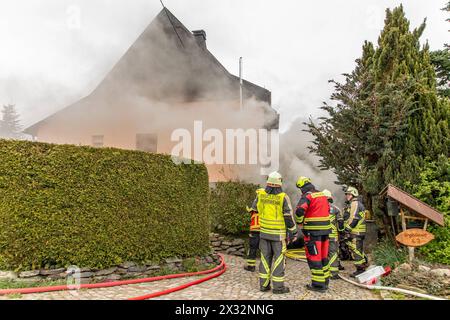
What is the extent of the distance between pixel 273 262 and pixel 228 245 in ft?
14.4

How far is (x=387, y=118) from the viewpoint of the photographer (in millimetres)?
7555

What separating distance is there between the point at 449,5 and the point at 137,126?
13963 millimetres

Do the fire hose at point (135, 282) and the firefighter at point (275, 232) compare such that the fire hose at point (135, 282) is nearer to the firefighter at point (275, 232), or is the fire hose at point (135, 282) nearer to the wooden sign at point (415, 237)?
the firefighter at point (275, 232)

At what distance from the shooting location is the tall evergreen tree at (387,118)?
7184mm

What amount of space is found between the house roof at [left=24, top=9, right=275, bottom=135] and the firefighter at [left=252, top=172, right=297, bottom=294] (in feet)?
34.2

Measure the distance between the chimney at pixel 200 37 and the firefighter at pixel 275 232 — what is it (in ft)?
50.0

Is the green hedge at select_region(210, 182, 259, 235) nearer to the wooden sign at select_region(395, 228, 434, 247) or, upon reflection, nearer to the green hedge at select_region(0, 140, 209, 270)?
the green hedge at select_region(0, 140, 209, 270)

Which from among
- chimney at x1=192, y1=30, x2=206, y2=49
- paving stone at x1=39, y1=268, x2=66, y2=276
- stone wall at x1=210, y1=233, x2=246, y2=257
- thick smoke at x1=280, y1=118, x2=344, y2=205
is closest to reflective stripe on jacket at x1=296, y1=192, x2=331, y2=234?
paving stone at x1=39, y1=268, x2=66, y2=276

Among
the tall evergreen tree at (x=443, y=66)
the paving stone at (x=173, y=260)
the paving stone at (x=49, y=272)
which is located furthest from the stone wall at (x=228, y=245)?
the tall evergreen tree at (x=443, y=66)

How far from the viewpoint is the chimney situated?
60.6 ft

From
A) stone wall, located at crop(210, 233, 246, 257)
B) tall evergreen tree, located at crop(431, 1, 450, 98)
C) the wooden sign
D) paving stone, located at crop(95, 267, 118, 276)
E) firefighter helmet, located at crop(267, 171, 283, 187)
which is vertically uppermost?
tall evergreen tree, located at crop(431, 1, 450, 98)

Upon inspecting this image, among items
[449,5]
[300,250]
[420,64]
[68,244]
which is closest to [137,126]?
[300,250]

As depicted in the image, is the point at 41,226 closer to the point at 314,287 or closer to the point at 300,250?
the point at 314,287
